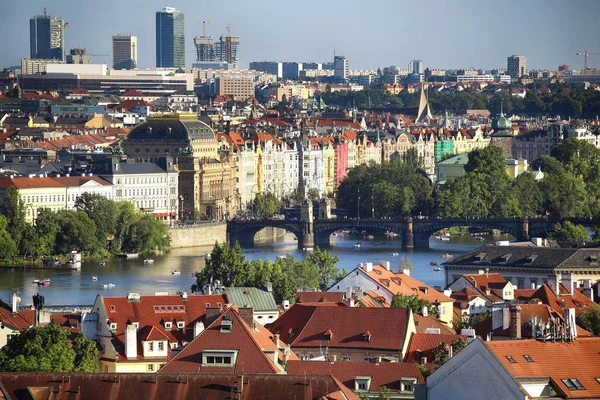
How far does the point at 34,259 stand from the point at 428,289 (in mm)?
31293

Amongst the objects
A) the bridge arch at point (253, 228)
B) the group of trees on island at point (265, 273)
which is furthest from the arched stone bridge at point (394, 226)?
the group of trees on island at point (265, 273)

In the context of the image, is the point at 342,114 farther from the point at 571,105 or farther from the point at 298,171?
the point at 298,171

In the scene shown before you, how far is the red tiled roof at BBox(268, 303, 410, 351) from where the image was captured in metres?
30.9

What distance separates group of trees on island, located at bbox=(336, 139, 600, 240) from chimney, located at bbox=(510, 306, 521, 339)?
56.1 m

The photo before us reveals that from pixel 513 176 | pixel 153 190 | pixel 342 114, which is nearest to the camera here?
pixel 153 190

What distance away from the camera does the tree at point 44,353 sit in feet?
91.3

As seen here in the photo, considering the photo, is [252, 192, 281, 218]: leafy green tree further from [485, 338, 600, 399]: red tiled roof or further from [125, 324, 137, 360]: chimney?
[485, 338, 600, 399]: red tiled roof

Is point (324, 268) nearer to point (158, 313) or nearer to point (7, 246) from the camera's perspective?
point (158, 313)

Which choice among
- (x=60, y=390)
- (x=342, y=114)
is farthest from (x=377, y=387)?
(x=342, y=114)

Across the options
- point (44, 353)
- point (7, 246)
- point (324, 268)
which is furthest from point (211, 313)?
point (7, 246)

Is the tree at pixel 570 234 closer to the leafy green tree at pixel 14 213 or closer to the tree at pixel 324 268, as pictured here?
the tree at pixel 324 268

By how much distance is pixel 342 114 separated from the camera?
481 ft

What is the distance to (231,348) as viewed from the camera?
2583cm

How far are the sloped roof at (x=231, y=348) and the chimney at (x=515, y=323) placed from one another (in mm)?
3247
